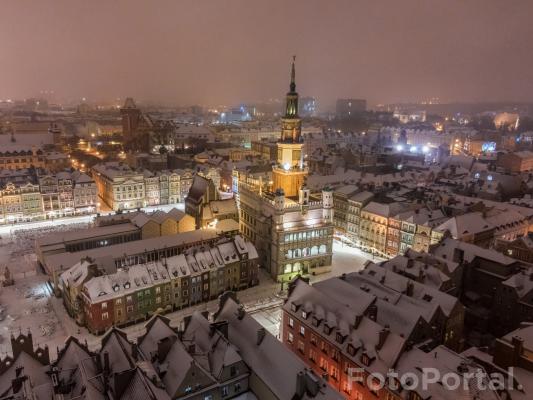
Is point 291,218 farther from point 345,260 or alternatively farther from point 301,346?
point 301,346

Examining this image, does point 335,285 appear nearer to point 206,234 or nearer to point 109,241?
point 206,234

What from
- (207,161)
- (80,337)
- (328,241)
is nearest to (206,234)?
(328,241)

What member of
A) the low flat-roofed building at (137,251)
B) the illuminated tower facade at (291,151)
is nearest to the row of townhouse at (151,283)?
the low flat-roofed building at (137,251)

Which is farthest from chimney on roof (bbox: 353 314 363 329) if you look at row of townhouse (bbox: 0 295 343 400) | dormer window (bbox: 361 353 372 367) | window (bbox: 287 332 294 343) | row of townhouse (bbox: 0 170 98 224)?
row of townhouse (bbox: 0 170 98 224)

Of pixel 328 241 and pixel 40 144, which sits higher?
pixel 40 144

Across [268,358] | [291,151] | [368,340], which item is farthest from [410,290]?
[291,151]

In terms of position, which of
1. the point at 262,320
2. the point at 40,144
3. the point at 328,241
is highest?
the point at 40,144

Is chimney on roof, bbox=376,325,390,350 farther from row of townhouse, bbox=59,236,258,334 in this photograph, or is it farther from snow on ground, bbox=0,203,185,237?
snow on ground, bbox=0,203,185,237
